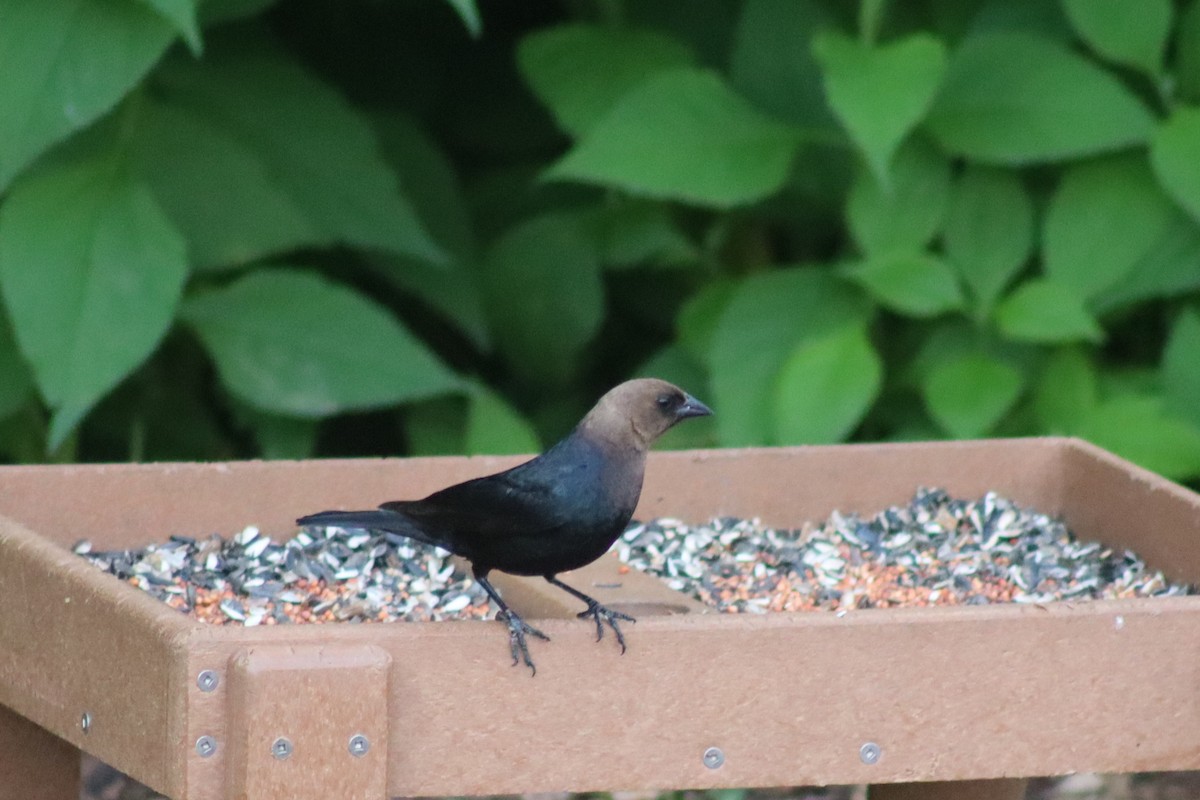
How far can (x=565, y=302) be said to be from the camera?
13.8ft

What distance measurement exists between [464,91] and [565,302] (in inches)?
36.3

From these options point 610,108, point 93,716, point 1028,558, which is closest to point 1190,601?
point 1028,558

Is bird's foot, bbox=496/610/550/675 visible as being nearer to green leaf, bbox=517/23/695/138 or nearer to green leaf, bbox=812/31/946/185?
green leaf, bbox=812/31/946/185

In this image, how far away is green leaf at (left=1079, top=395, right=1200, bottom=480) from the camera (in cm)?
342

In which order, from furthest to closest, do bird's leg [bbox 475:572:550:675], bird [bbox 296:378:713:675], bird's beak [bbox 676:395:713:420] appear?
1. bird's beak [bbox 676:395:713:420]
2. bird [bbox 296:378:713:675]
3. bird's leg [bbox 475:572:550:675]

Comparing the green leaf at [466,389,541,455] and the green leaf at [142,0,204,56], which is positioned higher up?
the green leaf at [142,0,204,56]

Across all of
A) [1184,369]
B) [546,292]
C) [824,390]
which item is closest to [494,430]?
[546,292]

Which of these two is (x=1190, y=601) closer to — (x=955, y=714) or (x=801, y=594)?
(x=955, y=714)

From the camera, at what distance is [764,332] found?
374 cm

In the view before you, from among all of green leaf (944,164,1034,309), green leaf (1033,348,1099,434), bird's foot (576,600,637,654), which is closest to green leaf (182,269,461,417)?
green leaf (944,164,1034,309)

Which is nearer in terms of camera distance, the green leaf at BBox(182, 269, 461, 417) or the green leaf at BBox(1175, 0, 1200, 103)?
the green leaf at BBox(182, 269, 461, 417)

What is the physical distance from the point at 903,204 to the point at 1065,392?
0.53 meters

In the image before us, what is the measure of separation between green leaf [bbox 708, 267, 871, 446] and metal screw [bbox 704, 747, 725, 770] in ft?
4.79

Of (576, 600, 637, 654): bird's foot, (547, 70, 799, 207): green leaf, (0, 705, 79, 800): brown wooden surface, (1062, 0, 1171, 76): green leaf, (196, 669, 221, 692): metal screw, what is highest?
(1062, 0, 1171, 76): green leaf
